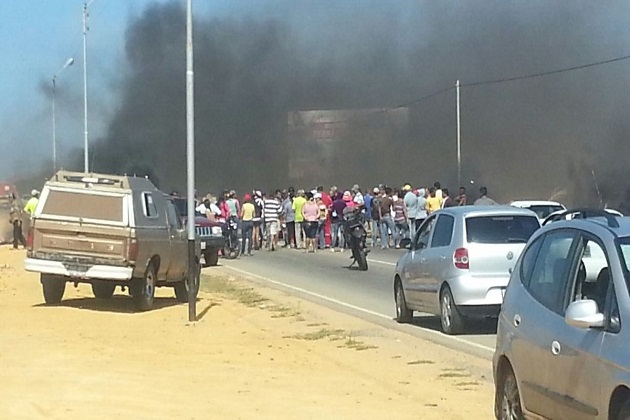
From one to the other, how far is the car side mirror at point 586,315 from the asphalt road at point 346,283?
6357mm

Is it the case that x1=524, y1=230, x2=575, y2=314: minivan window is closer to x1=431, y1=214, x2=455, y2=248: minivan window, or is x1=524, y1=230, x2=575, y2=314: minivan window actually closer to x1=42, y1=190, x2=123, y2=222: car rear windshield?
x1=431, y1=214, x2=455, y2=248: minivan window

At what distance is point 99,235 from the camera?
17688mm

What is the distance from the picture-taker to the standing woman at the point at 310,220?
34125mm

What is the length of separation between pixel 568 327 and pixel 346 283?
1682 cm

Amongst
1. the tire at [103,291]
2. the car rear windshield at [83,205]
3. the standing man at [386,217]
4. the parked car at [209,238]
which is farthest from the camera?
the standing man at [386,217]

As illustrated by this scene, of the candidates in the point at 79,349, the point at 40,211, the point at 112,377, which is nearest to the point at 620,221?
the point at 112,377

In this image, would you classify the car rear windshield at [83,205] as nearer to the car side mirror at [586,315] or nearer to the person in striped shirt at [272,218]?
the car side mirror at [586,315]

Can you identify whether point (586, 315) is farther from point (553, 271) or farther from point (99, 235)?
point (99, 235)

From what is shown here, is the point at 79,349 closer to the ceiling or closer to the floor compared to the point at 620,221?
closer to the floor

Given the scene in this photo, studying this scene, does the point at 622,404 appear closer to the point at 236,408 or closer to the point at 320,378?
the point at 236,408

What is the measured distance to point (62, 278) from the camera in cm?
1847

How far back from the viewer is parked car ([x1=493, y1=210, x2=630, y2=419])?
6074 mm

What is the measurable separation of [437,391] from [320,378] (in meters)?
1.36

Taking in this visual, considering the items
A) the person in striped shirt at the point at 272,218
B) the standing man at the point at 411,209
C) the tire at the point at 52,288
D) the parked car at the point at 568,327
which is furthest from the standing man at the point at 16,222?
the parked car at the point at 568,327
